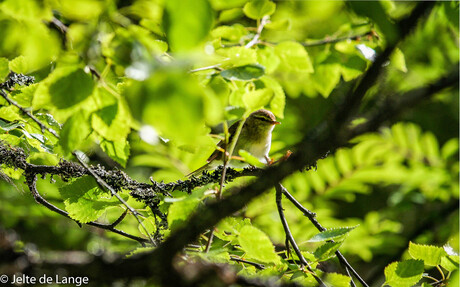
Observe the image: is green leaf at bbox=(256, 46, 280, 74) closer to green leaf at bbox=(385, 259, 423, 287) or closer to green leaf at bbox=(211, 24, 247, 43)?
green leaf at bbox=(211, 24, 247, 43)

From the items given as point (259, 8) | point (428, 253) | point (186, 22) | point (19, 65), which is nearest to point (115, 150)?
point (19, 65)

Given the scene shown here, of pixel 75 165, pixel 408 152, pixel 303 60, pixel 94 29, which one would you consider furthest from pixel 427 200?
pixel 94 29

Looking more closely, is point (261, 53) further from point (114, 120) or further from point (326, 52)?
point (114, 120)

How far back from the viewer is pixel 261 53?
1937 millimetres

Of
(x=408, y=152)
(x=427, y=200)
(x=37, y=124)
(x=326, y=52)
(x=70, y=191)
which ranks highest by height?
(x=326, y=52)

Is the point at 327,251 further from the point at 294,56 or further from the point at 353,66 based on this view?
the point at 353,66

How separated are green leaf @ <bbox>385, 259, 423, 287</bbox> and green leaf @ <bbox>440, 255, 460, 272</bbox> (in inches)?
3.8

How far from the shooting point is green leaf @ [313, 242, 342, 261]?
1.35 meters

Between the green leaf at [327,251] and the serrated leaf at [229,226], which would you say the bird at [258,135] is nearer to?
the serrated leaf at [229,226]

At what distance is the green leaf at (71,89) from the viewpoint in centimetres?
100

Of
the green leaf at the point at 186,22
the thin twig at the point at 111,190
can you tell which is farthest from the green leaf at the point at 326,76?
the green leaf at the point at 186,22

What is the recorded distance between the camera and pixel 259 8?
179cm

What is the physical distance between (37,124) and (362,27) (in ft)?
4.73

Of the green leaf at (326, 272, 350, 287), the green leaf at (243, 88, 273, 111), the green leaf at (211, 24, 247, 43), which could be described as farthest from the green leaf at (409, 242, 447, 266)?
the green leaf at (211, 24, 247, 43)
